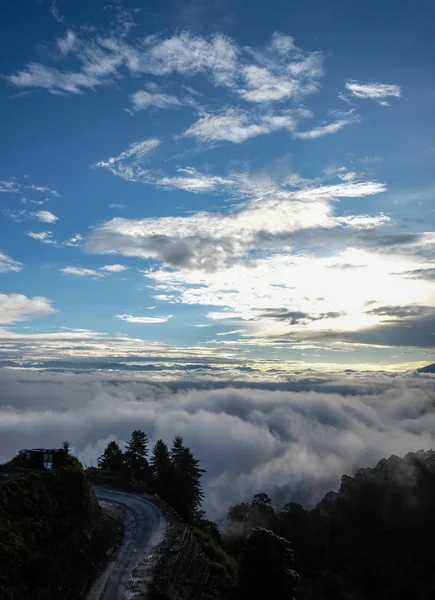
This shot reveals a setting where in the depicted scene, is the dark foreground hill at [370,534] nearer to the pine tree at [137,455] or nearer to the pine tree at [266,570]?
the pine tree at [137,455]

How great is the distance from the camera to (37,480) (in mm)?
29641

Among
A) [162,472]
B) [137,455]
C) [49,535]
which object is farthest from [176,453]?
[49,535]

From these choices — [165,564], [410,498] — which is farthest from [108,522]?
[410,498]

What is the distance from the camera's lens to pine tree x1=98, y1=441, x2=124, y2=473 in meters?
65.5

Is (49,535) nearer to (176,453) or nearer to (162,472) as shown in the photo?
(162,472)

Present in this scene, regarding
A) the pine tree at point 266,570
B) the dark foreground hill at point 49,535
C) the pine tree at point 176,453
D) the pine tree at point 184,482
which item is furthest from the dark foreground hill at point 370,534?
the dark foreground hill at point 49,535

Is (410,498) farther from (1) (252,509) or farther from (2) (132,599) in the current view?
(2) (132,599)

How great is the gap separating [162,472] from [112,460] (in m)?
13.6

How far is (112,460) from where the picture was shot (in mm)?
66312

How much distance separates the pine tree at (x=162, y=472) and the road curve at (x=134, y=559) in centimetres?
667

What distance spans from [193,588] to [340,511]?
82.3m

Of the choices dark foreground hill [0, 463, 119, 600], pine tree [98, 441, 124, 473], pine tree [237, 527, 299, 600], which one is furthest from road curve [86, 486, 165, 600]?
pine tree [98, 441, 124, 473]

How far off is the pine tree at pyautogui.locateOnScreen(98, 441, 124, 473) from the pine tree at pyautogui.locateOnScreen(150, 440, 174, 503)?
5.92 metres

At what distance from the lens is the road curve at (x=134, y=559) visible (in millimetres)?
25688
